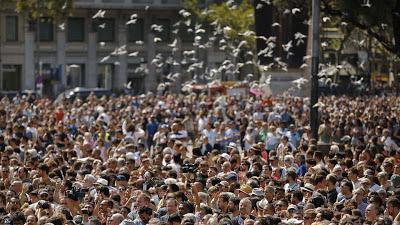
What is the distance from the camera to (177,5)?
7888 centimetres

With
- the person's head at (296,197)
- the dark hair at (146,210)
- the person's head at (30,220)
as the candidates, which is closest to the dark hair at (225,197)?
the person's head at (296,197)

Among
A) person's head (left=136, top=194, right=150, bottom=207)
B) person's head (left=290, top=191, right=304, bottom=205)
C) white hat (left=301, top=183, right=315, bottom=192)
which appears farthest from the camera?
white hat (left=301, top=183, right=315, bottom=192)

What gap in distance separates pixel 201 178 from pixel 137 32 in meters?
61.1

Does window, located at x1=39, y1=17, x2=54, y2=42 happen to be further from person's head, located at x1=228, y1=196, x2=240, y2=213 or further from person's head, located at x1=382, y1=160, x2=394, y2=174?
person's head, located at x1=228, y1=196, x2=240, y2=213

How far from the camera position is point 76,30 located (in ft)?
251

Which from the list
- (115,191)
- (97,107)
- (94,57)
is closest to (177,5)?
(94,57)

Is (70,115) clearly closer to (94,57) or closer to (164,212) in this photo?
(164,212)

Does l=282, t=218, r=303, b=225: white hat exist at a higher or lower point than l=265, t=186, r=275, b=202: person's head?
lower

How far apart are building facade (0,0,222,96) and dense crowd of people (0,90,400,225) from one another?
44220mm

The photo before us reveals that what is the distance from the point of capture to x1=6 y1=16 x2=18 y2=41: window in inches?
2926

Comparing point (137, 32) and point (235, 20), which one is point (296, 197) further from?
point (137, 32)

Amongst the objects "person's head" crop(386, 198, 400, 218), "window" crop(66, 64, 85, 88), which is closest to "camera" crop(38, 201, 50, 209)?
"person's head" crop(386, 198, 400, 218)

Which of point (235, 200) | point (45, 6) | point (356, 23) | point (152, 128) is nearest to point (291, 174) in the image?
point (235, 200)

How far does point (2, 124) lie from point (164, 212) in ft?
52.6
